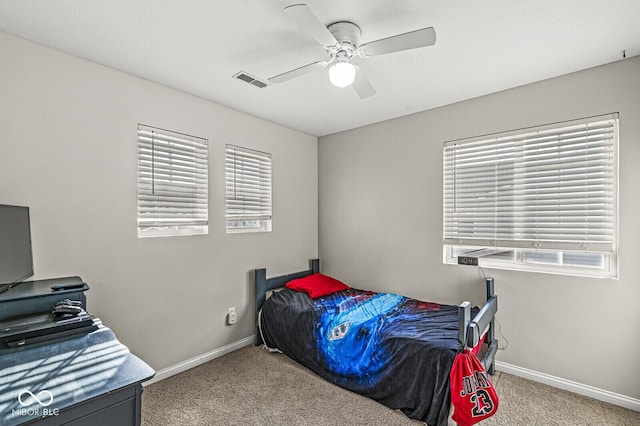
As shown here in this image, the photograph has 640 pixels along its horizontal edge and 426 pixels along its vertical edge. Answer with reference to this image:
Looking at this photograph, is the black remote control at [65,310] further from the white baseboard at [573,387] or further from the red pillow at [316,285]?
the white baseboard at [573,387]

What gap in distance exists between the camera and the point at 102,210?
2.34m

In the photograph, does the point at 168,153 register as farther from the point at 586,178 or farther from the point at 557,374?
the point at 557,374

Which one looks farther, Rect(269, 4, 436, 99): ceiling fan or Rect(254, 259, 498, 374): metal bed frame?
Rect(254, 259, 498, 374): metal bed frame

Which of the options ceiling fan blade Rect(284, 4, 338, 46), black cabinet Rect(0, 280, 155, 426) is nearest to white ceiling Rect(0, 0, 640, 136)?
ceiling fan blade Rect(284, 4, 338, 46)

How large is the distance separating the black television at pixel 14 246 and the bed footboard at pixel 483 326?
2.52 metres

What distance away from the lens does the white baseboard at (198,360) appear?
2.63m

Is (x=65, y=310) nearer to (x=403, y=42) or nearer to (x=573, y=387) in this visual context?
(x=403, y=42)

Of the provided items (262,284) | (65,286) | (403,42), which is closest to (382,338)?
(262,284)

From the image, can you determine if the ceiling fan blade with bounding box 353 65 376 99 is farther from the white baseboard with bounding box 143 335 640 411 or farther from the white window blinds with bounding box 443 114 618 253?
the white baseboard with bounding box 143 335 640 411

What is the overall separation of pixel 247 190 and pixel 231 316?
1.29 meters

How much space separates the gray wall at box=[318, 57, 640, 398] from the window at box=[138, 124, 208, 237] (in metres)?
1.69

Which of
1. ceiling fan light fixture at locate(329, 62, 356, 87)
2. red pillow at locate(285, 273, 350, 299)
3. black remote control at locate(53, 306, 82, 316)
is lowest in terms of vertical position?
red pillow at locate(285, 273, 350, 299)

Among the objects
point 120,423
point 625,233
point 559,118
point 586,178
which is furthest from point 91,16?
point 625,233

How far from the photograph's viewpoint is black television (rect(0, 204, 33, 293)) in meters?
1.65
